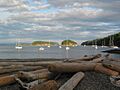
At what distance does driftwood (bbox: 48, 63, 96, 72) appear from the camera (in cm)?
1447

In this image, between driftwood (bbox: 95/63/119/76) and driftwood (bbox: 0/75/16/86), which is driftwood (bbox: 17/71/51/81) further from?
driftwood (bbox: 95/63/119/76)

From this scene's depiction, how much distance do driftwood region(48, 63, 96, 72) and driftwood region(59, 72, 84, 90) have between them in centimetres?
53

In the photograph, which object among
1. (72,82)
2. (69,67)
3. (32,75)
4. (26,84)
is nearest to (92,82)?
(69,67)

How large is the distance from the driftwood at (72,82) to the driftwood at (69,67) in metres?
0.53

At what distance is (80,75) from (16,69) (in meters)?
4.42

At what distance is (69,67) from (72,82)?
2.11m

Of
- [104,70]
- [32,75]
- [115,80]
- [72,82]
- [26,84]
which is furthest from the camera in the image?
[104,70]

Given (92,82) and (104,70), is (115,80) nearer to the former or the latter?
(92,82)

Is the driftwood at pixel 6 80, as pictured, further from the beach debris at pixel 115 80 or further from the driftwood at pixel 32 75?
the beach debris at pixel 115 80

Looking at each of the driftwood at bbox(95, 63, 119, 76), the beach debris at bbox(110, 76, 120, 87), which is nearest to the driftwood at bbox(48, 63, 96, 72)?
the driftwood at bbox(95, 63, 119, 76)

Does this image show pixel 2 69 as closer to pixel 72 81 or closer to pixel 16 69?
pixel 16 69

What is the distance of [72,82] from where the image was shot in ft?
41.7

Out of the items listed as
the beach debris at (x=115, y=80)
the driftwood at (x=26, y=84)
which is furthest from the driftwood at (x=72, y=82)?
the driftwood at (x=26, y=84)

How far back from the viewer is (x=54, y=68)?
14.4 m
